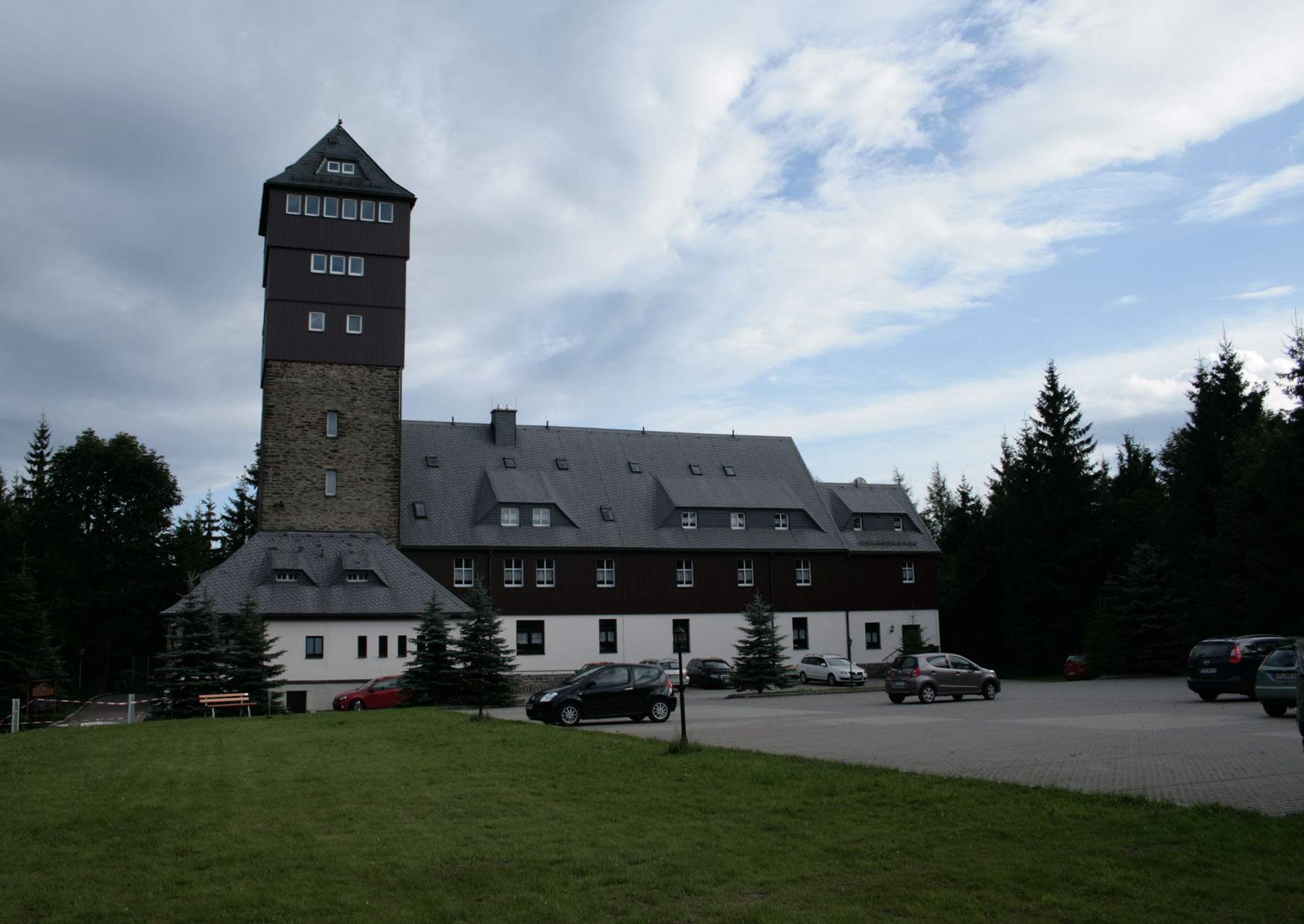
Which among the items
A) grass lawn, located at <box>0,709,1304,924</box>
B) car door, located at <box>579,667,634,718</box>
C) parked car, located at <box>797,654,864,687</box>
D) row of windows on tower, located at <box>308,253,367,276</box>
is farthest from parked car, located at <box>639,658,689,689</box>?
grass lawn, located at <box>0,709,1304,924</box>

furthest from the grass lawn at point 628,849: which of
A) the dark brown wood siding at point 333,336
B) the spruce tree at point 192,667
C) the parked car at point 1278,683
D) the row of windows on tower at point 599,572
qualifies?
the row of windows on tower at point 599,572

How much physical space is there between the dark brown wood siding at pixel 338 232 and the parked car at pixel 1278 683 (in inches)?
1463

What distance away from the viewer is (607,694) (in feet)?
81.3

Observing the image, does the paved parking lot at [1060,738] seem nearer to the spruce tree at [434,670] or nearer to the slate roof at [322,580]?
the spruce tree at [434,670]

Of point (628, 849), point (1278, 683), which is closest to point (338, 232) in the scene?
point (1278, 683)

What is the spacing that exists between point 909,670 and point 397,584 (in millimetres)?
21984

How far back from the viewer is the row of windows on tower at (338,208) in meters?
46.0

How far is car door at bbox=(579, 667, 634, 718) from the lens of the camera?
80.6 feet

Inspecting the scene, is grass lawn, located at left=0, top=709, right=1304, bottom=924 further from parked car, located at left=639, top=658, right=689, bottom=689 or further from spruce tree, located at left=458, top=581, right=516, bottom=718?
parked car, located at left=639, top=658, right=689, bottom=689

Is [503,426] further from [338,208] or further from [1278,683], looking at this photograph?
[1278,683]

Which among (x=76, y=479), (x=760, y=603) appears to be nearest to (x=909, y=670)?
(x=760, y=603)

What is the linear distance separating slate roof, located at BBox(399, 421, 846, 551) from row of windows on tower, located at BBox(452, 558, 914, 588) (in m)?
0.81

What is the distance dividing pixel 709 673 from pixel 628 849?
123 ft

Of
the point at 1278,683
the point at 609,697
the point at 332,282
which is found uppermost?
the point at 332,282
